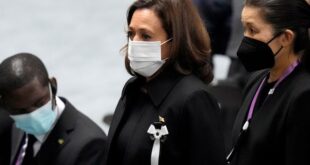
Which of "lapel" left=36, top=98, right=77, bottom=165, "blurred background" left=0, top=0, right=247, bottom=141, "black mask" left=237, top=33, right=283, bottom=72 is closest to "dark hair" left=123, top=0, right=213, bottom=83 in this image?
"black mask" left=237, top=33, right=283, bottom=72

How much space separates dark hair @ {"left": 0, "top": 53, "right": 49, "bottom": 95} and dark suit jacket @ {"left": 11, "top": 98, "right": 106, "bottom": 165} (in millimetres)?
267

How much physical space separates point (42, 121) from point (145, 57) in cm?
81

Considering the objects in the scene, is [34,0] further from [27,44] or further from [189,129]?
[189,129]

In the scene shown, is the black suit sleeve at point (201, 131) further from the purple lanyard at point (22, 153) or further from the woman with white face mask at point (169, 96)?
the purple lanyard at point (22, 153)

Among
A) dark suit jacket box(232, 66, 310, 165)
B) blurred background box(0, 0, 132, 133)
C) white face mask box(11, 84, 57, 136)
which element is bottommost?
blurred background box(0, 0, 132, 133)

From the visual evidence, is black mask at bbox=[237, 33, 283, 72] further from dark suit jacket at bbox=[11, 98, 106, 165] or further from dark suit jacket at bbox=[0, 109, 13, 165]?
dark suit jacket at bbox=[0, 109, 13, 165]

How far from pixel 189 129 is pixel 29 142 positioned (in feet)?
3.75

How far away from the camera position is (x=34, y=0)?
11.8 metres

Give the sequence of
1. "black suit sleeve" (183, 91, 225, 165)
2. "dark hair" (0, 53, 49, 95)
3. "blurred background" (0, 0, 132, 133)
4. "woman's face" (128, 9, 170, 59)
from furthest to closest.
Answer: "blurred background" (0, 0, 132, 133) → "dark hair" (0, 53, 49, 95) → "woman's face" (128, 9, 170, 59) → "black suit sleeve" (183, 91, 225, 165)

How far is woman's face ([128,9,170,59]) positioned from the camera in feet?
14.5

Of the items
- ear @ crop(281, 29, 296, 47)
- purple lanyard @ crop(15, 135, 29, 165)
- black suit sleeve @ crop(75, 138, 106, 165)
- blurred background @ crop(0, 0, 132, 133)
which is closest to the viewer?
ear @ crop(281, 29, 296, 47)

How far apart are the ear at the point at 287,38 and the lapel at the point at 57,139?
1401 mm

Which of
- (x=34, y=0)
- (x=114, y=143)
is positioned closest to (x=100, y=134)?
(x=114, y=143)

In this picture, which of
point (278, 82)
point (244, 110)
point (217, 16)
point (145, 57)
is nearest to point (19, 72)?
point (145, 57)
